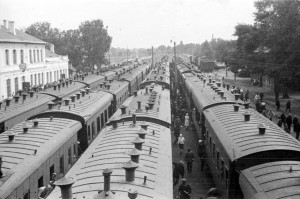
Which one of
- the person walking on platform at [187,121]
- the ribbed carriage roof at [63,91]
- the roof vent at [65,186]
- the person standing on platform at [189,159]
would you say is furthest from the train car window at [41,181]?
the person walking on platform at [187,121]

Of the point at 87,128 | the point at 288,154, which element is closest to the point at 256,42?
the point at 87,128

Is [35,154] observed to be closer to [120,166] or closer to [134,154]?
[120,166]

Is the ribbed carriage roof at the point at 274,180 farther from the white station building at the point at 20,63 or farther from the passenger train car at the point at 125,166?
the white station building at the point at 20,63

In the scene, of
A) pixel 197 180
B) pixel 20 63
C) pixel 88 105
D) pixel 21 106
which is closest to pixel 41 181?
pixel 88 105

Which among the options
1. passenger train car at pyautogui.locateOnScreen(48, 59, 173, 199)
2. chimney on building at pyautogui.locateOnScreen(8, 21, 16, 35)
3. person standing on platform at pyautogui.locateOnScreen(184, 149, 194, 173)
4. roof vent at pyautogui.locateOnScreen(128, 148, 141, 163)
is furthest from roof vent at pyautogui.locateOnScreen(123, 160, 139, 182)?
chimney on building at pyautogui.locateOnScreen(8, 21, 16, 35)

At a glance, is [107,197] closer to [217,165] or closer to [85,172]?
[85,172]

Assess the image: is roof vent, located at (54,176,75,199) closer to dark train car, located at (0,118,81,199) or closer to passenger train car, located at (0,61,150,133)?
dark train car, located at (0,118,81,199)
